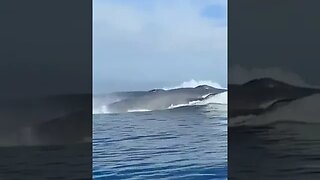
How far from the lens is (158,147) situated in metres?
4.09

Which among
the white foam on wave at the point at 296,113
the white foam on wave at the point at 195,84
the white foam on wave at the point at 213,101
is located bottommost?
the white foam on wave at the point at 296,113

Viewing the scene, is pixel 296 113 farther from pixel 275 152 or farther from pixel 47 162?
pixel 47 162

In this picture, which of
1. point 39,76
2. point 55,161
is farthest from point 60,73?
point 55,161

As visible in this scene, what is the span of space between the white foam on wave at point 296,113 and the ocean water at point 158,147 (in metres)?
0.50

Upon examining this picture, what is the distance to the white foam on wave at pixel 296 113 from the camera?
3.62 metres

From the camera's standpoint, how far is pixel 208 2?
13.8 ft

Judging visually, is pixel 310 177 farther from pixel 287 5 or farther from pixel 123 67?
pixel 123 67

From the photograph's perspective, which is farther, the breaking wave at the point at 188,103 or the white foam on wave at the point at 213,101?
the white foam on wave at the point at 213,101

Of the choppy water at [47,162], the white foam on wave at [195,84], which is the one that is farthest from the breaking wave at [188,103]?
the choppy water at [47,162]

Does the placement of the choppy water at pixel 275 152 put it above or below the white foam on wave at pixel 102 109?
below

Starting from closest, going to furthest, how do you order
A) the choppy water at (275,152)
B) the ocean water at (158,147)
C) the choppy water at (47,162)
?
1. the choppy water at (47,162)
2. the choppy water at (275,152)
3. the ocean water at (158,147)

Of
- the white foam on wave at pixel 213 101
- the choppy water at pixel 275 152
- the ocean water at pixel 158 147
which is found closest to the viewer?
the choppy water at pixel 275 152

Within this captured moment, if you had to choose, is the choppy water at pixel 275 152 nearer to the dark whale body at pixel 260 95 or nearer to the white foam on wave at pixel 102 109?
the dark whale body at pixel 260 95

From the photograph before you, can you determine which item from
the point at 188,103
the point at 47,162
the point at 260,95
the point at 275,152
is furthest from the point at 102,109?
the point at 275,152
